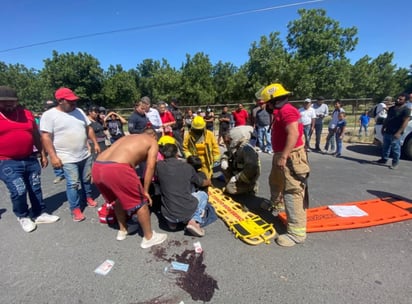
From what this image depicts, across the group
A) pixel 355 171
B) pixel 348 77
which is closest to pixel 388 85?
pixel 348 77

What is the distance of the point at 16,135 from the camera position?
9.12 ft

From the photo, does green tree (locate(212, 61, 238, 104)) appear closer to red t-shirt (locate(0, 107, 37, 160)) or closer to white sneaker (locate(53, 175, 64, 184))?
white sneaker (locate(53, 175, 64, 184))

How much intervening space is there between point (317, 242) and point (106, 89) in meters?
32.5

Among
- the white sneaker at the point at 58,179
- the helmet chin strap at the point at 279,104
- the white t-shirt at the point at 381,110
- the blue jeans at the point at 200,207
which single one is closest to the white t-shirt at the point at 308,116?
the white t-shirt at the point at 381,110

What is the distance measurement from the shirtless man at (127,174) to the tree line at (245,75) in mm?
23252

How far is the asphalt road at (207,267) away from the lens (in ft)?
6.17

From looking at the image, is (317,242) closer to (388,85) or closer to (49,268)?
(49,268)

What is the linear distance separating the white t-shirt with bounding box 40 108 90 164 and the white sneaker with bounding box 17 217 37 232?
0.98m

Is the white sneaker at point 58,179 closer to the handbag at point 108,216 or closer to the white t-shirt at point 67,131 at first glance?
the white t-shirt at point 67,131

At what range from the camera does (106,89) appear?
2962 cm

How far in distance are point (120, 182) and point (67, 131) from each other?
1.40m

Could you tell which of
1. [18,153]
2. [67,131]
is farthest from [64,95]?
[18,153]

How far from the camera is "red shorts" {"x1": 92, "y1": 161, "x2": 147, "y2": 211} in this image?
2230 mm

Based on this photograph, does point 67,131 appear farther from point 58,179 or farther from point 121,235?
point 58,179
